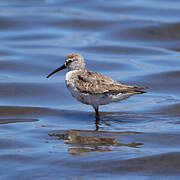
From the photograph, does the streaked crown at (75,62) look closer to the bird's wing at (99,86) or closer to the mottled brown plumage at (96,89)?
the mottled brown plumage at (96,89)

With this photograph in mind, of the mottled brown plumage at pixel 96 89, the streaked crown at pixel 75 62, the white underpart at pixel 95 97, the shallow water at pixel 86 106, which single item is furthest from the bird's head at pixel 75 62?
the shallow water at pixel 86 106

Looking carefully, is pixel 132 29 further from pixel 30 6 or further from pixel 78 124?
pixel 78 124

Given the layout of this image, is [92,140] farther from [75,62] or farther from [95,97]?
[75,62]

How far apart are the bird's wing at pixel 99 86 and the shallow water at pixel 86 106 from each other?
25.4 inches

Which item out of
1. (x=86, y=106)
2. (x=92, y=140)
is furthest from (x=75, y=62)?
(x=92, y=140)

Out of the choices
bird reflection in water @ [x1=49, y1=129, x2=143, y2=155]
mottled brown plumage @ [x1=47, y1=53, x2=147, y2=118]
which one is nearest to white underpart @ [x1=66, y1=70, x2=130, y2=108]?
mottled brown plumage @ [x1=47, y1=53, x2=147, y2=118]

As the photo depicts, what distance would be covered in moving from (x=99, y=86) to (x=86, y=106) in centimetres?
175

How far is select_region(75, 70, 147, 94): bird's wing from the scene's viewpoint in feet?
34.8

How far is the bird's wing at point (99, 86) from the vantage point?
10605 mm

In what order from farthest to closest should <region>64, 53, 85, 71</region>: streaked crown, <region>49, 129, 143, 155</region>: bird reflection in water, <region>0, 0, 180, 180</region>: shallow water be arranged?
<region>64, 53, 85, 71</region>: streaked crown → <region>49, 129, 143, 155</region>: bird reflection in water → <region>0, 0, 180, 180</region>: shallow water

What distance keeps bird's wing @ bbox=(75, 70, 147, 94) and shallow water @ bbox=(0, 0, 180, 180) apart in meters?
0.65

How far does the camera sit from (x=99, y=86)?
10727 millimetres

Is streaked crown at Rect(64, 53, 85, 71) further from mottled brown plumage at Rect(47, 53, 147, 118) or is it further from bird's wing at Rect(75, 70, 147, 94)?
bird's wing at Rect(75, 70, 147, 94)

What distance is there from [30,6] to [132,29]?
16.3 feet
